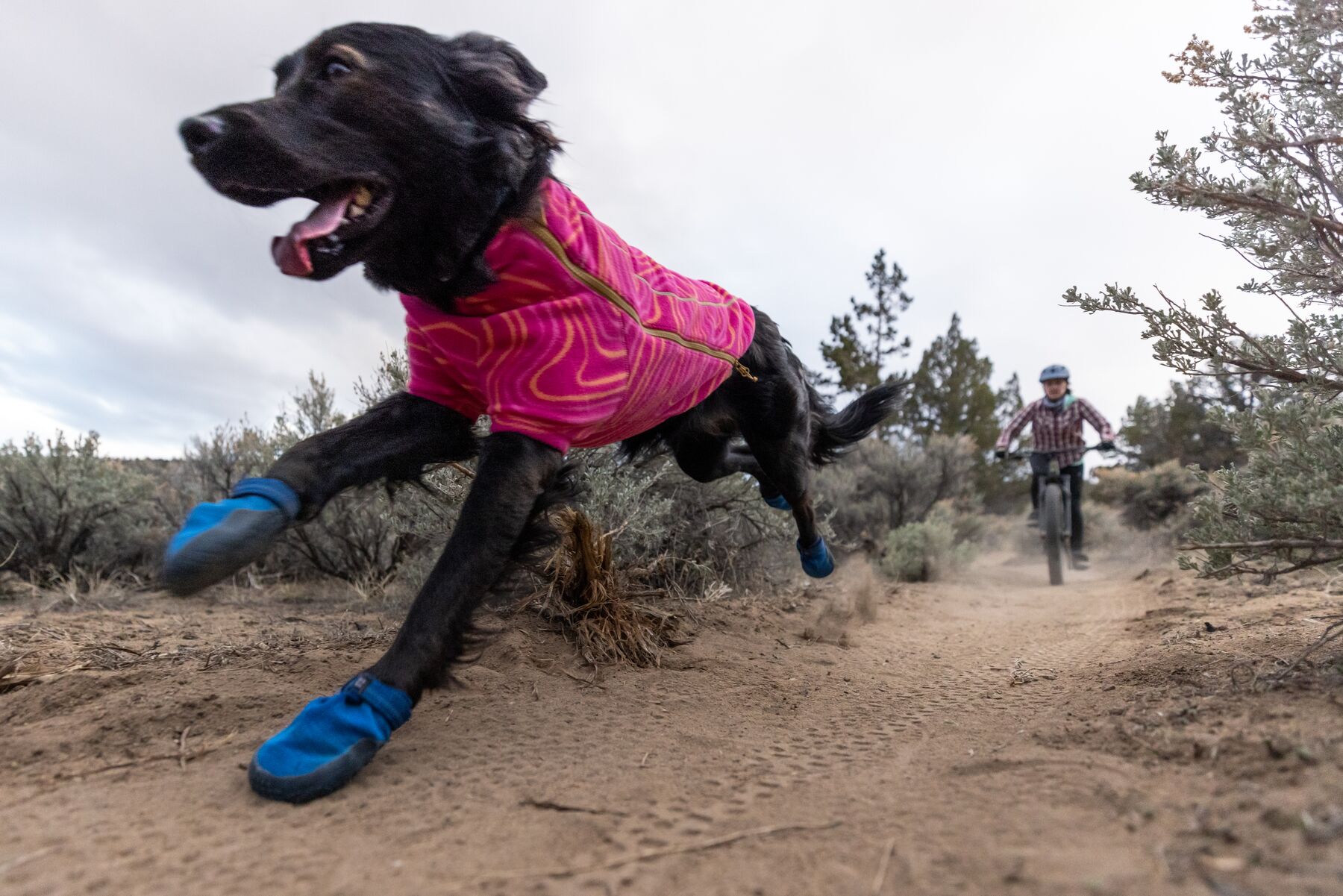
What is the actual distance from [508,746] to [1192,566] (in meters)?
1.78

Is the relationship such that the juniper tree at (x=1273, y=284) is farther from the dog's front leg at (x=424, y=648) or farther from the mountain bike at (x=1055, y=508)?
the mountain bike at (x=1055, y=508)

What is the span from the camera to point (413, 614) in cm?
172

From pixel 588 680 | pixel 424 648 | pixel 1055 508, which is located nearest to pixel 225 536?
pixel 424 648

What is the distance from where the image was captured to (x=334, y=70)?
5.97ft

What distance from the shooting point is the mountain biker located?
734 cm

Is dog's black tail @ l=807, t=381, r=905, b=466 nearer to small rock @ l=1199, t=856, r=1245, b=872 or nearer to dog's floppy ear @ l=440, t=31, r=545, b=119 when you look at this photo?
dog's floppy ear @ l=440, t=31, r=545, b=119

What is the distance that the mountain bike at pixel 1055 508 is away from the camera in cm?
730

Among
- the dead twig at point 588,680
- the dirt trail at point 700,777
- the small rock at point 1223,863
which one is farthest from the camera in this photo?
the dead twig at point 588,680

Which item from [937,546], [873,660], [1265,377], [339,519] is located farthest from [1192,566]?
[937,546]

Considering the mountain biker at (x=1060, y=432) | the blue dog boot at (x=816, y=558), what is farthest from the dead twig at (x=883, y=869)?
the mountain biker at (x=1060, y=432)

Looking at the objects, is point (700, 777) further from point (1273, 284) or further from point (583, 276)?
point (1273, 284)

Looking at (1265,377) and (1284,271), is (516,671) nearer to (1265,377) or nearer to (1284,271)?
(1265,377)

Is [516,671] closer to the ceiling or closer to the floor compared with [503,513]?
closer to the floor

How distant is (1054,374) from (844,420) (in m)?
4.90
